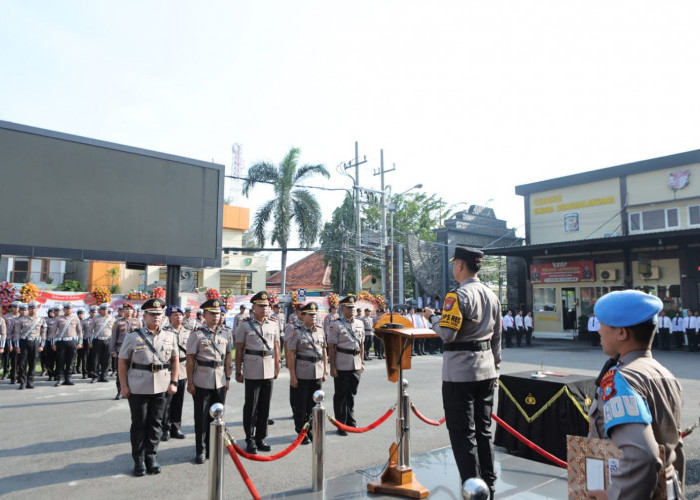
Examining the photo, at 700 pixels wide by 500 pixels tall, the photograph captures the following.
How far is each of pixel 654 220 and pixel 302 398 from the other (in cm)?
2145

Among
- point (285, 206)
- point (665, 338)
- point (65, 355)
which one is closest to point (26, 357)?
point (65, 355)

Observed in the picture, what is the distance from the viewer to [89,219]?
506 inches

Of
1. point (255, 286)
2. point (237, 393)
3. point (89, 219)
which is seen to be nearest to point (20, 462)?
point (237, 393)

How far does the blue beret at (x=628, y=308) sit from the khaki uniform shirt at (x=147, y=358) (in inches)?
196

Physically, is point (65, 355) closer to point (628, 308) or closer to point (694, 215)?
point (628, 308)

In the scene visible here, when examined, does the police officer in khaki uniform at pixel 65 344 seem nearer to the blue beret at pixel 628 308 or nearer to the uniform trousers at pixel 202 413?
the uniform trousers at pixel 202 413

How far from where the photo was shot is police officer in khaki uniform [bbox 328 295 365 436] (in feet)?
24.1

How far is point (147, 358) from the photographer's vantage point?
223 inches

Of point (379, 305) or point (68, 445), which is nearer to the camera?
point (68, 445)

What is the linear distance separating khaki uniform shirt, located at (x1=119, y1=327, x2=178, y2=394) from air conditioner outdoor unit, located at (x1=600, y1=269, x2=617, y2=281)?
2142cm

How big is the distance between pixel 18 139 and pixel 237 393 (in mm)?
8361

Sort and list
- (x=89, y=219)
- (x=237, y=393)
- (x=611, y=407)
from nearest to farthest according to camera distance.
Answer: (x=611, y=407)
(x=237, y=393)
(x=89, y=219)

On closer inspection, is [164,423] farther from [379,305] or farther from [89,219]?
[379,305]

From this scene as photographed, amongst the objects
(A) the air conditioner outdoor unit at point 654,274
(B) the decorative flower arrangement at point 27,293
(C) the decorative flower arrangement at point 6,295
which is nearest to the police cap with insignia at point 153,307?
(C) the decorative flower arrangement at point 6,295
